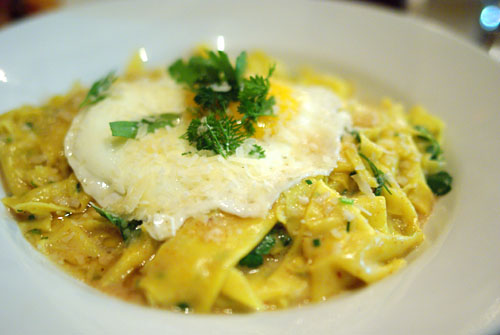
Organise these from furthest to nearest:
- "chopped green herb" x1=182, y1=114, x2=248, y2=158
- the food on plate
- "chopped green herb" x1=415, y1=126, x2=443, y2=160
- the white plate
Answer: "chopped green herb" x1=415, y1=126, x2=443, y2=160 < "chopped green herb" x1=182, y1=114, x2=248, y2=158 < the food on plate < the white plate

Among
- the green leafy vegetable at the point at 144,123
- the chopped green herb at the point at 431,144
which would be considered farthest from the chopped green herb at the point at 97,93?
the chopped green herb at the point at 431,144

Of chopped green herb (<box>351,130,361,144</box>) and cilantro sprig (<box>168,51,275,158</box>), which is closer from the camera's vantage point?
cilantro sprig (<box>168,51,275,158</box>)

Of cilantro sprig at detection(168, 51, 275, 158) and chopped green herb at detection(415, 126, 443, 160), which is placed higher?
cilantro sprig at detection(168, 51, 275, 158)

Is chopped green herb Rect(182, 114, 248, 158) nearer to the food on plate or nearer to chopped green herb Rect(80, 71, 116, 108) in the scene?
the food on plate

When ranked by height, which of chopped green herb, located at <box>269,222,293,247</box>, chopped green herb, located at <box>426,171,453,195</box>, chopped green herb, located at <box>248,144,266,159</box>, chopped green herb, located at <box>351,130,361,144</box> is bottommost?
chopped green herb, located at <box>269,222,293,247</box>

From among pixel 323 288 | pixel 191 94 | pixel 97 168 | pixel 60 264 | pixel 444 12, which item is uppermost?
pixel 444 12

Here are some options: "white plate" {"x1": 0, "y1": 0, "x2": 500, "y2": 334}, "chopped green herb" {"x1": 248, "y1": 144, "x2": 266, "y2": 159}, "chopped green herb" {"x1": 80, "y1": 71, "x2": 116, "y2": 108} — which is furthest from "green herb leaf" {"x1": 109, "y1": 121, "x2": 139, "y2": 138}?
"white plate" {"x1": 0, "y1": 0, "x2": 500, "y2": 334}

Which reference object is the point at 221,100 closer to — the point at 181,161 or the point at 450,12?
the point at 181,161

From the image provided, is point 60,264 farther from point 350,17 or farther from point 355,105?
point 350,17

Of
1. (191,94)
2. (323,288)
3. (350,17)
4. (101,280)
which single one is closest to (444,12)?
(350,17)
